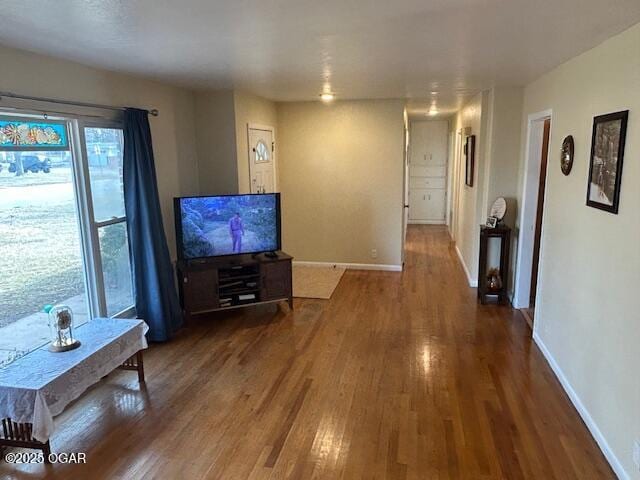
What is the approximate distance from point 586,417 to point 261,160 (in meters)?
4.23

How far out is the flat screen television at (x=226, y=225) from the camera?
4238mm

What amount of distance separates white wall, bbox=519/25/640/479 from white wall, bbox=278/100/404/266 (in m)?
2.41

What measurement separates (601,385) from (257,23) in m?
2.76

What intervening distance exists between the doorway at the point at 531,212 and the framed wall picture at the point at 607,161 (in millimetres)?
1480

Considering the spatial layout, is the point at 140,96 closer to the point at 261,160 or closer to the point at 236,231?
the point at 236,231

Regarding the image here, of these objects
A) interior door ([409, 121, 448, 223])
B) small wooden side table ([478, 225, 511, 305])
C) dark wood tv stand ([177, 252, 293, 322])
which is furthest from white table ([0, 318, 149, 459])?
interior door ([409, 121, 448, 223])

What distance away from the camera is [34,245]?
305 centimetres

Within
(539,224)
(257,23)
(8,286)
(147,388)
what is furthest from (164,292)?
(539,224)

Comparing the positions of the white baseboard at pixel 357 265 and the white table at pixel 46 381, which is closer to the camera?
the white table at pixel 46 381

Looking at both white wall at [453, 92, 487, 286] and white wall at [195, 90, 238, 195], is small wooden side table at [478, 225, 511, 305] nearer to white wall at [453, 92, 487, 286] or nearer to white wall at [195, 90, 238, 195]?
white wall at [453, 92, 487, 286]

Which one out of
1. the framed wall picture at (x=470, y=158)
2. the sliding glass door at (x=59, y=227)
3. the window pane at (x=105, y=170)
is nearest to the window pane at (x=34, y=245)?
the sliding glass door at (x=59, y=227)

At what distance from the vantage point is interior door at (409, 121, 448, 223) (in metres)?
9.62

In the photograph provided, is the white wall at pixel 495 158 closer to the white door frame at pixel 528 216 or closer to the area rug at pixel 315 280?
the white door frame at pixel 528 216

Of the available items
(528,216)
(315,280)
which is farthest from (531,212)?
(315,280)
